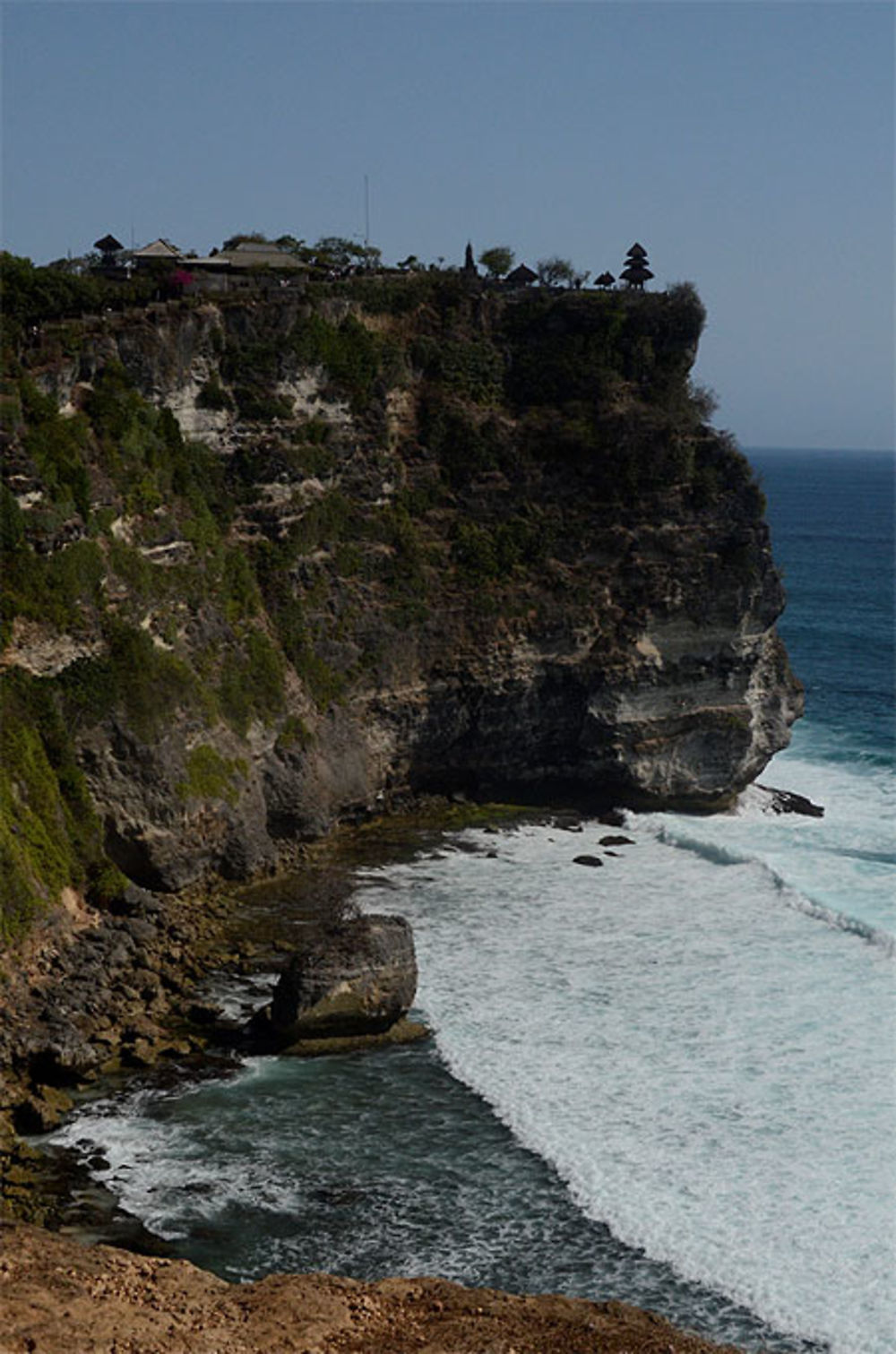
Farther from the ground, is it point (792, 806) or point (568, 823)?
point (568, 823)

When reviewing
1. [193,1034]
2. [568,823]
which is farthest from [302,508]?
[193,1034]

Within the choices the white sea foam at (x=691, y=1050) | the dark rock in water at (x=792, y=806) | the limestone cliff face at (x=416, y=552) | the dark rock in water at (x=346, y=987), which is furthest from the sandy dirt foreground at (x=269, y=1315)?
the dark rock in water at (x=792, y=806)

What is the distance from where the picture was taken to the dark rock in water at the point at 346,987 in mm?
41469

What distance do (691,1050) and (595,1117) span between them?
4769mm

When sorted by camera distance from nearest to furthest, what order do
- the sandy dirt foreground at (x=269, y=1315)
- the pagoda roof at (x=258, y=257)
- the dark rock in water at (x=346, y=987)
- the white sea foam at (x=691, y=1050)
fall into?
the sandy dirt foreground at (x=269, y=1315), the white sea foam at (x=691, y=1050), the dark rock in water at (x=346, y=987), the pagoda roof at (x=258, y=257)

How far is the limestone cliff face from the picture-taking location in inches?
2101

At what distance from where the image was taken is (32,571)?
47.5 meters

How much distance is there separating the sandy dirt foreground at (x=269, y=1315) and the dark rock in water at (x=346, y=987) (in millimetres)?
11185

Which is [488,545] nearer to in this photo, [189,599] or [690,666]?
[690,666]

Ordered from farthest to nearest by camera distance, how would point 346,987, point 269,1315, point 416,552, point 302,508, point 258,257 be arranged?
point 258,257 < point 416,552 < point 302,508 < point 346,987 < point 269,1315

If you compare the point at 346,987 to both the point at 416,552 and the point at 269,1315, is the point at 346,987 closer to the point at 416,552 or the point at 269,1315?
the point at 269,1315

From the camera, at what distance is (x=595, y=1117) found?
3841 cm

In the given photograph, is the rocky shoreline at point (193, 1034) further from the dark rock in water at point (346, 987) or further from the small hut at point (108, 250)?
the small hut at point (108, 250)

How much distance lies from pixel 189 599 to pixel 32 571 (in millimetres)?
8035
